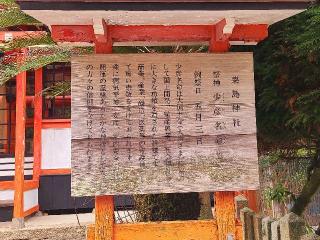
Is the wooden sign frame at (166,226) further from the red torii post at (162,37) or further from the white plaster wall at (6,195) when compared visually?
the white plaster wall at (6,195)

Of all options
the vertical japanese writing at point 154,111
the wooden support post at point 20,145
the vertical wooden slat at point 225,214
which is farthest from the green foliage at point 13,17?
the wooden support post at point 20,145

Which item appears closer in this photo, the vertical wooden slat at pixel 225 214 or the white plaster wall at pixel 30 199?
the vertical wooden slat at pixel 225 214

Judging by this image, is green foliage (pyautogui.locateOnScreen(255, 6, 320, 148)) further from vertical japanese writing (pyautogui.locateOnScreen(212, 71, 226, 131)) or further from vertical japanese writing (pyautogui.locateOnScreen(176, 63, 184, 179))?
vertical japanese writing (pyautogui.locateOnScreen(176, 63, 184, 179))

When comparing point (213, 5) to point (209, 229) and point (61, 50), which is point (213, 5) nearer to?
point (209, 229)

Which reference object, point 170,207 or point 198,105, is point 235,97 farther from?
point 170,207

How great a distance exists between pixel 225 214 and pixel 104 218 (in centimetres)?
101

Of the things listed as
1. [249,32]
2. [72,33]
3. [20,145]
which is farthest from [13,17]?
[20,145]

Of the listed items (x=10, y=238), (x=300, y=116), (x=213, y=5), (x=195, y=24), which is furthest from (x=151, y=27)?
(x=10, y=238)

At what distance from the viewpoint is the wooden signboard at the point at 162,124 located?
3525mm

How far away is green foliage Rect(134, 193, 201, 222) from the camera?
18.0 ft

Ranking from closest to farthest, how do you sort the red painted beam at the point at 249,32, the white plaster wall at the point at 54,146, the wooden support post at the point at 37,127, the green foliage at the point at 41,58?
the red painted beam at the point at 249,32
the green foliage at the point at 41,58
the wooden support post at the point at 37,127
the white plaster wall at the point at 54,146

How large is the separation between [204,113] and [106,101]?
81 centimetres

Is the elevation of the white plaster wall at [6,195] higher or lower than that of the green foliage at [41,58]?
lower

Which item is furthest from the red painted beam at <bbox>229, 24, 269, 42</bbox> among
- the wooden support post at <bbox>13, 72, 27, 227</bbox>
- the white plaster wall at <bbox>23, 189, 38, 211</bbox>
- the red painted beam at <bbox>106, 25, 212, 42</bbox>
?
the white plaster wall at <bbox>23, 189, 38, 211</bbox>
